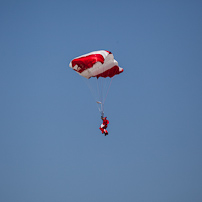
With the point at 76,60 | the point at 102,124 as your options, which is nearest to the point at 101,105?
the point at 102,124

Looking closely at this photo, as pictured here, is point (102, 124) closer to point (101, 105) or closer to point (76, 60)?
point (101, 105)

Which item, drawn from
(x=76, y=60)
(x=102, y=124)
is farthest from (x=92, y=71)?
(x=102, y=124)

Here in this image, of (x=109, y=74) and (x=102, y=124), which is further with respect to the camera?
(x=109, y=74)

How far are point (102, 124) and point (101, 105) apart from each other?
5.21 feet

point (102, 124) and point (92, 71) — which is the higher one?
point (92, 71)

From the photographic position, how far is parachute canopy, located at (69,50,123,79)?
1313 inches

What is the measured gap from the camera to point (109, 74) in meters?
36.6

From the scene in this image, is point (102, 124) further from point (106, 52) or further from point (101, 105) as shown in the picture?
point (106, 52)

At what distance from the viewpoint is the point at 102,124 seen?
34.2 meters

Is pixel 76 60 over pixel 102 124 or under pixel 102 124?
over

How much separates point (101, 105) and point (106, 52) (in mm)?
4217

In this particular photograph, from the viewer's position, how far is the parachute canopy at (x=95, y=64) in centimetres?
3334

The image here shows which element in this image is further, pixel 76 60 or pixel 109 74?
pixel 109 74

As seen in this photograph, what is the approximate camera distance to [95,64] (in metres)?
33.7
